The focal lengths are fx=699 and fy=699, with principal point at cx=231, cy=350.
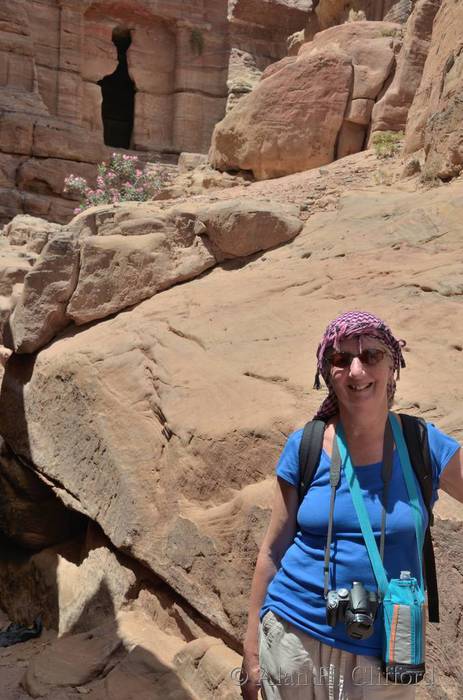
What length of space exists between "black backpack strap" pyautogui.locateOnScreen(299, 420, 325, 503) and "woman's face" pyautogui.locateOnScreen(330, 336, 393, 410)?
4.9 inches

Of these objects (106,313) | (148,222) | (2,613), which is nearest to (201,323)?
(106,313)

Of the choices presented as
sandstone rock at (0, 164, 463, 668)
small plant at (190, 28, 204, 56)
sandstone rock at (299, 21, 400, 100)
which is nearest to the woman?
sandstone rock at (0, 164, 463, 668)

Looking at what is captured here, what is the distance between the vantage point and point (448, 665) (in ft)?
9.03

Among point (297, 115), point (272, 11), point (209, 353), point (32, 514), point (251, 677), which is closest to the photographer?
point (251, 677)

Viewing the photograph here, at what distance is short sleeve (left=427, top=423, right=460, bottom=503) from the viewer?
1.92 m

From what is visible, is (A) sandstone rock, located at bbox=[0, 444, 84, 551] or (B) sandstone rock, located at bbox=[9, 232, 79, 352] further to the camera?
(B) sandstone rock, located at bbox=[9, 232, 79, 352]

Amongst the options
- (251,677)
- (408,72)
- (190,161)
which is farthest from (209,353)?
(190,161)

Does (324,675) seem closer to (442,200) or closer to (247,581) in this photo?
(247,581)

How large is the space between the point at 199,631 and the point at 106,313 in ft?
10.8

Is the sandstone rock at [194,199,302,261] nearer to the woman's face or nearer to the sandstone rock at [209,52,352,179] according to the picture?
the sandstone rock at [209,52,352,179]

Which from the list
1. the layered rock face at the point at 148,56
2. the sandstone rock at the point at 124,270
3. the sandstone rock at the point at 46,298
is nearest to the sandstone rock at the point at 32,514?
the sandstone rock at the point at 46,298

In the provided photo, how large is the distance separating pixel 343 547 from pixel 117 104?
23.0 meters

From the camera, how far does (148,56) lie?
20.5 m

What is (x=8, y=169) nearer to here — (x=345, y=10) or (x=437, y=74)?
(x=345, y=10)
